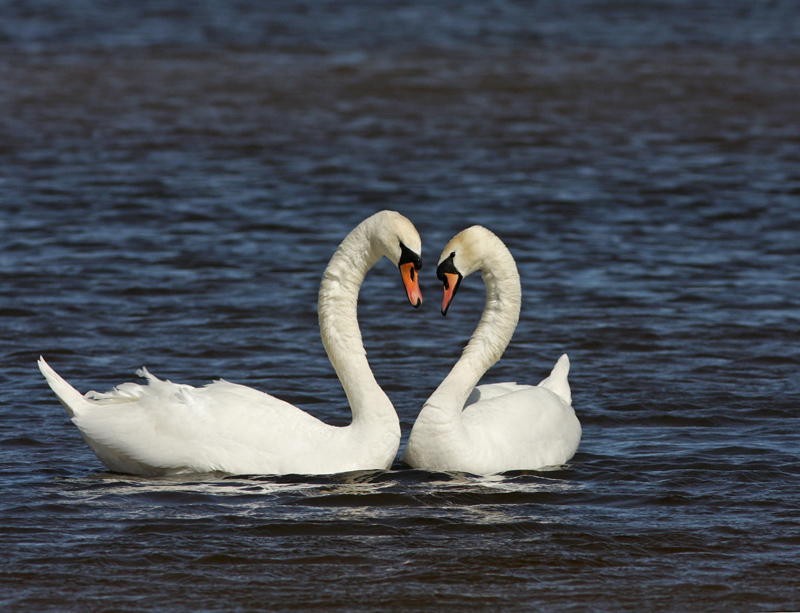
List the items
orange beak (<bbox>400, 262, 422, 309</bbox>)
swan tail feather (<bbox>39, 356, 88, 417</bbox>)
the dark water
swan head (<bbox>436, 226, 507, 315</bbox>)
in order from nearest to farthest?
1. the dark water
2. orange beak (<bbox>400, 262, 422, 309</bbox>)
3. swan tail feather (<bbox>39, 356, 88, 417</bbox>)
4. swan head (<bbox>436, 226, 507, 315</bbox>)

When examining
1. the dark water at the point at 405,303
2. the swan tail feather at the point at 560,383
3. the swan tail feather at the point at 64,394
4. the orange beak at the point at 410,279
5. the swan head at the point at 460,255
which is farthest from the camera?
the swan tail feather at the point at 560,383

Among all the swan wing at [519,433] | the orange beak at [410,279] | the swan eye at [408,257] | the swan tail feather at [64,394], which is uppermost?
the swan eye at [408,257]

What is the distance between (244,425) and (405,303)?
4.64m

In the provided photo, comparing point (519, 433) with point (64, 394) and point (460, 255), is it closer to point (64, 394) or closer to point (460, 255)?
point (460, 255)

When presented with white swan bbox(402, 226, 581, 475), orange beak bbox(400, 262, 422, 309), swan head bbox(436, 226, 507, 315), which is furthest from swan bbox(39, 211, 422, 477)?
swan head bbox(436, 226, 507, 315)

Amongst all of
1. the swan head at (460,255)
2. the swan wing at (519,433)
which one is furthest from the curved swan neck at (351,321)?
the swan wing at (519,433)

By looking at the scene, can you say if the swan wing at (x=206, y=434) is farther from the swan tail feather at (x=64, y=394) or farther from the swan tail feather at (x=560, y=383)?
the swan tail feather at (x=560, y=383)

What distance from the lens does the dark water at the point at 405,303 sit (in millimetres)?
6117

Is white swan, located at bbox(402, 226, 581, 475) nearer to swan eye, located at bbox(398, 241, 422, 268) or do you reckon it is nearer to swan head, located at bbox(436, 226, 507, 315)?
swan head, located at bbox(436, 226, 507, 315)

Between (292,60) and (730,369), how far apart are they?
18.4m

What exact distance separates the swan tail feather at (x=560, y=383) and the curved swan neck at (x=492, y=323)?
58cm

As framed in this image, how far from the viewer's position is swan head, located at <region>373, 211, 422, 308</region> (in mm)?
7262

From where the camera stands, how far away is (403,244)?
7320mm

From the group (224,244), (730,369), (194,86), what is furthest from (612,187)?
(194,86)
